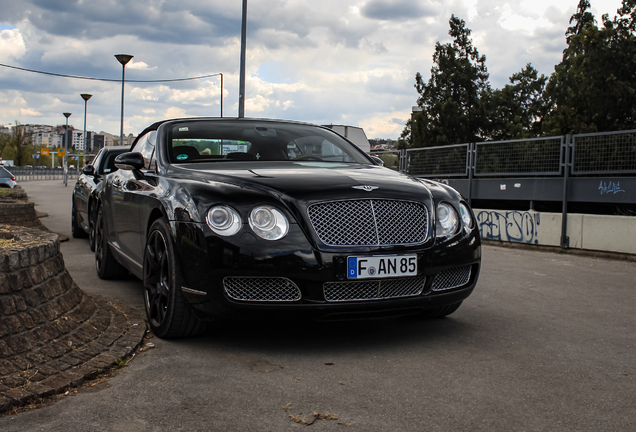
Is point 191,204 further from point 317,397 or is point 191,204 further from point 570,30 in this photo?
point 570,30

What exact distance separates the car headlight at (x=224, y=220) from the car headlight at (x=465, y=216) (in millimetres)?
1516

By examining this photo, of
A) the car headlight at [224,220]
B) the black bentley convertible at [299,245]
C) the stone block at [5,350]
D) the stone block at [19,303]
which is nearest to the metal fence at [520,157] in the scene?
the black bentley convertible at [299,245]

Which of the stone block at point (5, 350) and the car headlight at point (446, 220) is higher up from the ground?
the car headlight at point (446, 220)

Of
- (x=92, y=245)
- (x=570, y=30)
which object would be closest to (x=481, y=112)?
(x=570, y=30)

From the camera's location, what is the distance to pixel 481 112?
1294 inches

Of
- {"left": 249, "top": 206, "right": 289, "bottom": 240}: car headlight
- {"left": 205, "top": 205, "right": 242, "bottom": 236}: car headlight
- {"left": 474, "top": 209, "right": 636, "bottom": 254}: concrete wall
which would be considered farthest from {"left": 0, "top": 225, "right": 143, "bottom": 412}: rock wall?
{"left": 474, "top": 209, "right": 636, "bottom": 254}: concrete wall

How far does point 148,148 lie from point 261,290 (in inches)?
88.8

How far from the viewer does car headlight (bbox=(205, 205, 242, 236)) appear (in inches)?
147

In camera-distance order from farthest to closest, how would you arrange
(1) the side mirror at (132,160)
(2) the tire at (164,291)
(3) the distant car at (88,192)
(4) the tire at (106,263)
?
(3) the distant car at (88,192)
(4) the tire at (106,263)
(1) the side mirror at (132,160)
(2) the tire at (164,291)

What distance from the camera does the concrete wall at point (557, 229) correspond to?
9992 mm

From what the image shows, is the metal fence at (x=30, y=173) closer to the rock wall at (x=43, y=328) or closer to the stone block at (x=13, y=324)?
the rock wall at (x=43, y=328)

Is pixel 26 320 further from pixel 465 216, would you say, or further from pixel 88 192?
pixel 88 192

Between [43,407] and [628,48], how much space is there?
20.1 metres

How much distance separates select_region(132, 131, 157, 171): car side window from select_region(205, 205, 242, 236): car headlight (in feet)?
4.60
